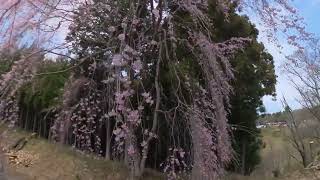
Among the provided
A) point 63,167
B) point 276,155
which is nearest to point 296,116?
point 276,155

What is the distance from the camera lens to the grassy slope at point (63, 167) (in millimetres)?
13428

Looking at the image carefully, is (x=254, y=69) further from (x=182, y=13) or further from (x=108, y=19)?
(x=108, y=19)

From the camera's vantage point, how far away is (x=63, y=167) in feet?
50.2

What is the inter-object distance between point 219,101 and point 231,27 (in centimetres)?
759

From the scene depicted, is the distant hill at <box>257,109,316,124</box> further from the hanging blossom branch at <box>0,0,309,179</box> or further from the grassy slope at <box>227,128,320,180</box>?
the hanging blossom branch at <box>0,0,309,179</box>

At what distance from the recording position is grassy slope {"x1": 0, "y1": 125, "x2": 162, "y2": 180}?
13.4 meters

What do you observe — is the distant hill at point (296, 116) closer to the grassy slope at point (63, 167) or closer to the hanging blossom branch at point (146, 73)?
the grassy slope at point (63, 167)

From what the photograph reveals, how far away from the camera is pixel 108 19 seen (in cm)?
783

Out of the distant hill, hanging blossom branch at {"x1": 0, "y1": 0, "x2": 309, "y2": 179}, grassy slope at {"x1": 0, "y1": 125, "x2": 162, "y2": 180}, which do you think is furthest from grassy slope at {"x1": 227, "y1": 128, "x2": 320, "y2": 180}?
hanging blossom branch at {"x1": 0, "y1": 0, "x2": 309, "y2": 179}

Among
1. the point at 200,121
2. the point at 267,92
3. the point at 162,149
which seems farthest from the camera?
the point at 267,92

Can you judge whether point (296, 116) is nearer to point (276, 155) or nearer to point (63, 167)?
point (276, 155)

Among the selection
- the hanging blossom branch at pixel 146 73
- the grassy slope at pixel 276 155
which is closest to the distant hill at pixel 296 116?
the grassy slope at pixel 276 155

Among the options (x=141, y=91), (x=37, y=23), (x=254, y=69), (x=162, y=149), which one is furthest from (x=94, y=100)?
(x=254, y=69)

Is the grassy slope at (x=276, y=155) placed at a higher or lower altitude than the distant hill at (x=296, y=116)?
lower
